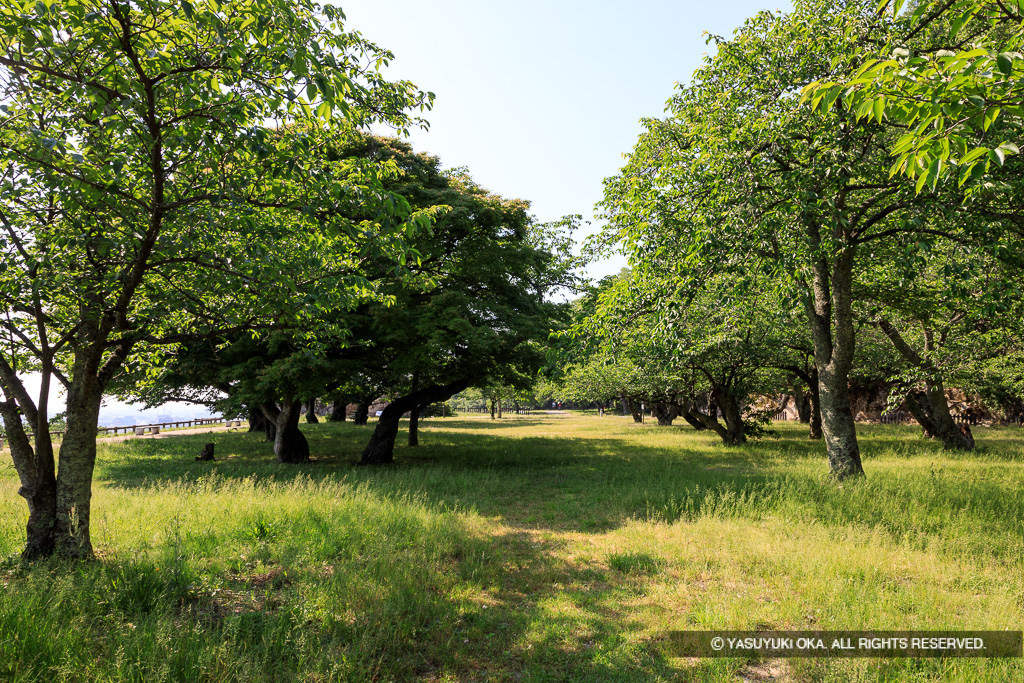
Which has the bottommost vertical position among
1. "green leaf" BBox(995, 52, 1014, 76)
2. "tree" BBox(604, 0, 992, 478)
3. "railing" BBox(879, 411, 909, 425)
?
"railing" BBox(879, 411, 909, 425)

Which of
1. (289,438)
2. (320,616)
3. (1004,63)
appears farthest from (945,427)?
(289,438)

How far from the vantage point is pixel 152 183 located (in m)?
6.15

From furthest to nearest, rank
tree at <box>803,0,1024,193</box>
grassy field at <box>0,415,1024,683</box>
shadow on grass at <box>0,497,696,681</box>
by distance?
1. grassy field at <box>0,415,1024,683</box>
2. shadow on grass at <box>0,497,696,681</box>
3. tree at <box>803,0,1024,193</box>

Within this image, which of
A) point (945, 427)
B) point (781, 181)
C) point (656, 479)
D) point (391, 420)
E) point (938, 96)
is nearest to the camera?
point (938, 96)

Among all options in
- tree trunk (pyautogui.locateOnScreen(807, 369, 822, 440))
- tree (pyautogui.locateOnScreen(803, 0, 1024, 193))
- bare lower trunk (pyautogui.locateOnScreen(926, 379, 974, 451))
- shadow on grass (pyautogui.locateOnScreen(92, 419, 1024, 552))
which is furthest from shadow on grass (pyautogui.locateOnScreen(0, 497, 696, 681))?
tree trunk (pyautogui.locateOnScreen(807, 369, 822, 440))

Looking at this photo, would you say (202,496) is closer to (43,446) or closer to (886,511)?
(43,446)

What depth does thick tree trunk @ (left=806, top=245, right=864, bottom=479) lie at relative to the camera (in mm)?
11438

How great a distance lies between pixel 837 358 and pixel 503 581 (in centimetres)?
1000

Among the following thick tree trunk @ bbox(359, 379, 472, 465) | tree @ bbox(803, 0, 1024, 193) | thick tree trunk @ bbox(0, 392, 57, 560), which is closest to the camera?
tree @ bbox(803, 0, 1024, 193)

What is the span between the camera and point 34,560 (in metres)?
5.96

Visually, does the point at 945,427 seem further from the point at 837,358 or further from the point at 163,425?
the point at 163,425

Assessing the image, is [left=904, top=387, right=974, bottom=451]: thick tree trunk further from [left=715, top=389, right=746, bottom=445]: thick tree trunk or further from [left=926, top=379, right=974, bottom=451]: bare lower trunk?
[left=715, top=389, right=746, bottom=445]: thick tree trunk

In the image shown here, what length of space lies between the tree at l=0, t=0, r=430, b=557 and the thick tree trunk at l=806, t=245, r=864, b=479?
1060cm

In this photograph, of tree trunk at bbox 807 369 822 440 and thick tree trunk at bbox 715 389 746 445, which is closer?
thick tree trunk at bbox 715 389 746 445
